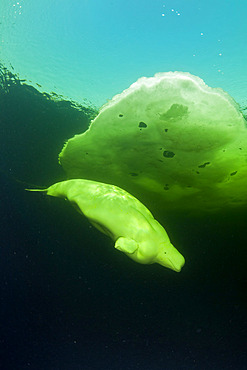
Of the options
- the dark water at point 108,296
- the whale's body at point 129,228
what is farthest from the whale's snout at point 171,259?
the dark water at point 108,296

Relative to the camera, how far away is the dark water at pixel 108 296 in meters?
9.14

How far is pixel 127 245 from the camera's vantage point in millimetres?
3547

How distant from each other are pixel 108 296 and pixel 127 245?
926 cm

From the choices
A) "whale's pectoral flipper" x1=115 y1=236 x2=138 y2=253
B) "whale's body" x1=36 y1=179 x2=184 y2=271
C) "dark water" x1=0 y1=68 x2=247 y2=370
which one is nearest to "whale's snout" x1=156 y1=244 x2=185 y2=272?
"whale's body" x1=36 y1=179 x2=184 y2=271

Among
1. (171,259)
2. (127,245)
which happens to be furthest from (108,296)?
(127,245)

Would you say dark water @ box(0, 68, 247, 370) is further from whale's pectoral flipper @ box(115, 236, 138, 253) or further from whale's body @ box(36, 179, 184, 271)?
whale's pectoral flipper @ box(115, 236, 138, 253)

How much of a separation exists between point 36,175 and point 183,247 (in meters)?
6.81

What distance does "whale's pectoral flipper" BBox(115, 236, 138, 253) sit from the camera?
3480 millimetres

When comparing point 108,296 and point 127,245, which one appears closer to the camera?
point 127,245

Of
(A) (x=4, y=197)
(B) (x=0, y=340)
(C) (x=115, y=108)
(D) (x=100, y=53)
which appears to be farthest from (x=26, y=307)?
(D) (x=100, y=53)

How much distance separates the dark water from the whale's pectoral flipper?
478 cm

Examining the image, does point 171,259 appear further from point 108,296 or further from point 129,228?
point 108,296

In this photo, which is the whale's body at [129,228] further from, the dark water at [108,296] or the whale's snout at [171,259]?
the dark water at [108,296]

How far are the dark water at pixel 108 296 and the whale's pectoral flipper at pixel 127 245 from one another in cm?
478
